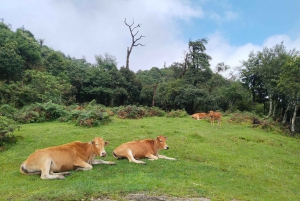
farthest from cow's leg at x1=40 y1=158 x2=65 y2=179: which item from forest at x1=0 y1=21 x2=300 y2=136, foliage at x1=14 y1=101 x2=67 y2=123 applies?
forest at x1=0 y1=21 x2=300 y2=136

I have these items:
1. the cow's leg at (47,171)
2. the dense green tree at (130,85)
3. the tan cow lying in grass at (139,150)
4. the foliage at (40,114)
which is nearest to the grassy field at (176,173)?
the cow's leg at (47,171)

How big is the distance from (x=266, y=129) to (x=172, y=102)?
15.5 m

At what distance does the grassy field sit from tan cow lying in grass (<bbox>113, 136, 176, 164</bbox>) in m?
0.32

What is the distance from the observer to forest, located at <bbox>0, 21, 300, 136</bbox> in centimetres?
2745

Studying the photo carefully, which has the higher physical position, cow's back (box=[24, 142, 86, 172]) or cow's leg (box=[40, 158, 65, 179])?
cow's back (box=[24, 142, 86, 172])

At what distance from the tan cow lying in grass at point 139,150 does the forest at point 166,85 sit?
16.7m

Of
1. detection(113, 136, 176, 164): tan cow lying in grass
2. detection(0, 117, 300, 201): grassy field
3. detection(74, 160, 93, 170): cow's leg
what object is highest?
detection(113, 136, 176, 164): tan cow lying in grass

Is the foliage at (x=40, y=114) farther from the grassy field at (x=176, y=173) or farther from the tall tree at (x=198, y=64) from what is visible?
the tall tree at (x=198, y=64)

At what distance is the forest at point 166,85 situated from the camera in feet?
90.1

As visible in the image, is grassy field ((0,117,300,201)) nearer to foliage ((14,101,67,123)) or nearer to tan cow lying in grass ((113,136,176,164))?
tan cow lying in grass ((113,136,176,164))

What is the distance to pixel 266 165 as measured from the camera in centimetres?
1036

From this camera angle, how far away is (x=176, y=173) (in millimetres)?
7688

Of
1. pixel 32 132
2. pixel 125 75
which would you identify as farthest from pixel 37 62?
pixel 32 132

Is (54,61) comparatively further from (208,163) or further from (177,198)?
(177,198)
